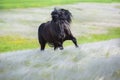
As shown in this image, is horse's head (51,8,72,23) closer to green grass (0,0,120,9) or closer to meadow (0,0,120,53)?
meadow (0,0,120,53)

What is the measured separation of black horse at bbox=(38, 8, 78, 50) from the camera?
371 cm

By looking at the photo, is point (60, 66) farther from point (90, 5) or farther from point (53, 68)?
point (90, 5)

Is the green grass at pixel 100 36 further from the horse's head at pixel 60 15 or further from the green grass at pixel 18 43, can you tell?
the horse's head at pixel 60 15

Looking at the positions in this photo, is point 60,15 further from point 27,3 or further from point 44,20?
point 27,3

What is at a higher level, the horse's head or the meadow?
the horse's head

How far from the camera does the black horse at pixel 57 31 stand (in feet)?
12.2

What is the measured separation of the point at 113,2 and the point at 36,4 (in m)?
0.72

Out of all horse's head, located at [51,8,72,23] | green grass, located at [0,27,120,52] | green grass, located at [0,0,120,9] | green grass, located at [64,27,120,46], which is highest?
green grass, located at [0,0,120,9]

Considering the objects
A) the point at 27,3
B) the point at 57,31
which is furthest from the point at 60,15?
the point at 27,3

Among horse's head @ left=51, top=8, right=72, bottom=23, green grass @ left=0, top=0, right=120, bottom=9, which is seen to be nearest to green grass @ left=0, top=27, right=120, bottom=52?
horse's head @ left=51, top=8, right=72, bottom=23

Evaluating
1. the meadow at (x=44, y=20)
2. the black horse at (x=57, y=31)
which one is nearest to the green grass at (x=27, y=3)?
the meadow at (x=44, y=20)

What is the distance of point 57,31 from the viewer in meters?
3.71

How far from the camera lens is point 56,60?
3.72 m

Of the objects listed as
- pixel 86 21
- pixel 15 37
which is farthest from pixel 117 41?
pixel 15 37
